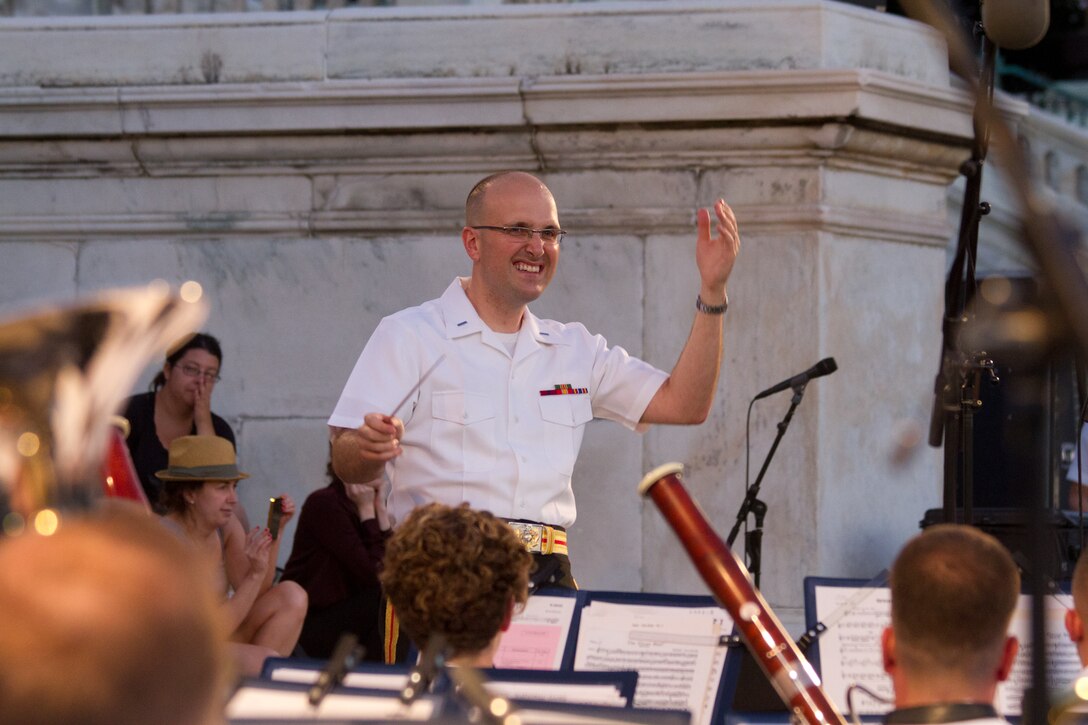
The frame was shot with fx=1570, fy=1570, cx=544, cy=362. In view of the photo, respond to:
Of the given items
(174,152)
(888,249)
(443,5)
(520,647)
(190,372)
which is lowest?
(520,647)

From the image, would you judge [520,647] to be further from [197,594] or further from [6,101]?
[6,101]

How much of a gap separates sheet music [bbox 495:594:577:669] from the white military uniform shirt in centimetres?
46

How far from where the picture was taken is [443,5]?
7227 millimetres

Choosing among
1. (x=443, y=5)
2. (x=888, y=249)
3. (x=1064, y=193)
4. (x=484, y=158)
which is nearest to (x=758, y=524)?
(x=888, y=249)

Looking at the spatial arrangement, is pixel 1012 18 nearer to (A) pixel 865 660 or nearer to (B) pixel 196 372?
(A) pixel 865 660

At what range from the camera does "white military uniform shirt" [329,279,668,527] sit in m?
4.59

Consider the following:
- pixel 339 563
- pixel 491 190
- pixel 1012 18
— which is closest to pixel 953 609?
pixel 1012 18

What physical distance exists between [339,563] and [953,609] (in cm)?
406

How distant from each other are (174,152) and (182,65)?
406mm

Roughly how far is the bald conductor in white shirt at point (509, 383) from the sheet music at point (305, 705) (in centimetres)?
197

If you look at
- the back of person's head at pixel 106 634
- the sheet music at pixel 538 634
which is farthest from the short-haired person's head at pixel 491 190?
the back of person's head at pixel 106 634

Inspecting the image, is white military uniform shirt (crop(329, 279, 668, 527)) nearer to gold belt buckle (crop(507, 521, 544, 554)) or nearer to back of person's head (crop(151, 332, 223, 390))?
gold belt buckle (crop(507, 521, 544, 554))

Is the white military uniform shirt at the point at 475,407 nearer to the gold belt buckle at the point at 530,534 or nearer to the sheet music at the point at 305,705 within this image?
the gold belt buckle at the point at 530,534

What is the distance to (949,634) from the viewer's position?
261 centimetres
